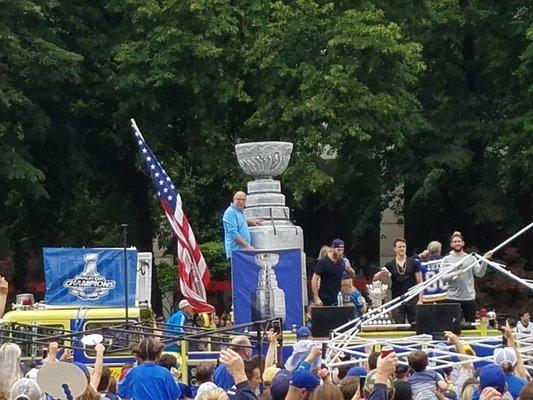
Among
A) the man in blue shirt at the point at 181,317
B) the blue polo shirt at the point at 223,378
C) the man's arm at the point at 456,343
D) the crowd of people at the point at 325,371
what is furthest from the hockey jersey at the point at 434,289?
the blue polo shirt at the point at 223,378

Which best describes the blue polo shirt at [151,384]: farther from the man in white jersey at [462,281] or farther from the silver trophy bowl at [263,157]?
the silver trophy bowl at [263,157]

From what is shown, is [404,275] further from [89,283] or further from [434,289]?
[89,283]

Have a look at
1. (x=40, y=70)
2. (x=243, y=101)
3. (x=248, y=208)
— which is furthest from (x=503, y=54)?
(x=248, y=208)

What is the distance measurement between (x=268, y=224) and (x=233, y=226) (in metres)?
1.13

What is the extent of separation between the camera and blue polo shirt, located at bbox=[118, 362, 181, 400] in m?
10.7

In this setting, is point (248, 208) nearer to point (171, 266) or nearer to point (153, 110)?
point (153, 110)

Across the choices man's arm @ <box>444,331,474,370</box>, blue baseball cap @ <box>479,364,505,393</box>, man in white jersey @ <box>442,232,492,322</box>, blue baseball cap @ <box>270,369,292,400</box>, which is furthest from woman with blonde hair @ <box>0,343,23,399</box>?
man in white jersey @ <box>442,232,492,322</box>

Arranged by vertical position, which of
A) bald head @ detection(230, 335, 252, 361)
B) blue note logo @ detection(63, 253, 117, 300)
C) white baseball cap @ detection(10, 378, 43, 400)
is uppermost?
blue note logo @ detection(63, 253, 117, 300)

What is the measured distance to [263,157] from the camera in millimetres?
22062

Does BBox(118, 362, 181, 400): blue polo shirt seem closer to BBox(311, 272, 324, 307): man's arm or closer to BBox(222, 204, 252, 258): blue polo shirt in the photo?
BBox(311, 272, 324, 307): man's arm

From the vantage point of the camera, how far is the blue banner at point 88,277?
19953 mm

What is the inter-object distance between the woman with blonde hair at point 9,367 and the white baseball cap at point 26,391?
0.62 metres

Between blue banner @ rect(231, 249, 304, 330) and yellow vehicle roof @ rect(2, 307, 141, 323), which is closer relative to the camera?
yellow vehicle roof @ rect(2, 307, 141, 323)

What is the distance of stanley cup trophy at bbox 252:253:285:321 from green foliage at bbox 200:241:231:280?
50.8ft
